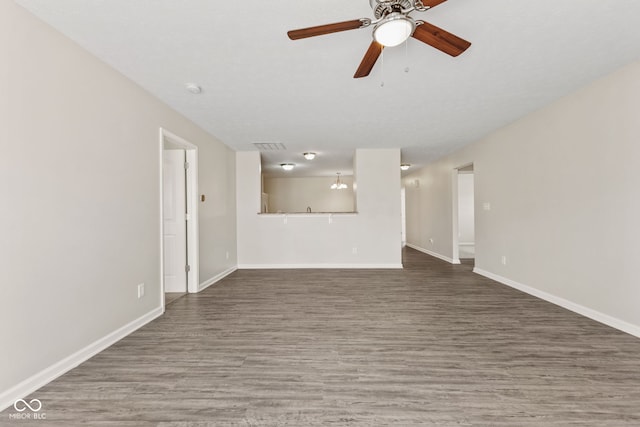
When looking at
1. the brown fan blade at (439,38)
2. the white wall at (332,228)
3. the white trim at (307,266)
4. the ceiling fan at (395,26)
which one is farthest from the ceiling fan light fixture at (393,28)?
the white trim at (307,266)

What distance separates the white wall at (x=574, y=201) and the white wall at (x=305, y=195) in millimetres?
5377

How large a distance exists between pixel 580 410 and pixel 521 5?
2.43 m

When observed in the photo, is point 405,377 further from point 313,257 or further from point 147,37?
point 313,257

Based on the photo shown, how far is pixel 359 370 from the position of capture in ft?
6.23

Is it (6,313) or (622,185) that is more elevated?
(622,185)

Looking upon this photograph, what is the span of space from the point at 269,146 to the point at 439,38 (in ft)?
12.7

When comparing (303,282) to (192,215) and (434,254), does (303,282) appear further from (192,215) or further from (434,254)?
(434,254)

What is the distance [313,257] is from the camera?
5.69 m

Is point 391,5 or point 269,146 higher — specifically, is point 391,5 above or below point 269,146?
below

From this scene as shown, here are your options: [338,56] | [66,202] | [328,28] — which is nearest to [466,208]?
[338,56]

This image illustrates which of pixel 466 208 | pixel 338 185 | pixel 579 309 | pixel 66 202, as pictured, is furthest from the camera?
pixel 466 208

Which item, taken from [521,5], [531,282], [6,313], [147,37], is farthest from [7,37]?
[531,282]

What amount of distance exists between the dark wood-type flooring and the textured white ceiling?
241cm

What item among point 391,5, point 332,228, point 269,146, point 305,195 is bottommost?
point 332,228
